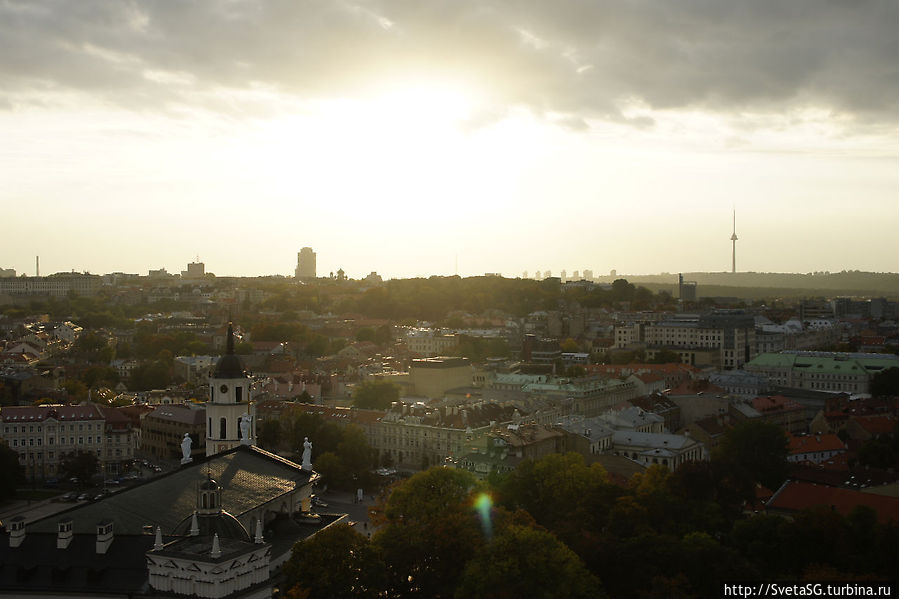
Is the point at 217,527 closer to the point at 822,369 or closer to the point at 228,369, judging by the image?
the point at 228,369

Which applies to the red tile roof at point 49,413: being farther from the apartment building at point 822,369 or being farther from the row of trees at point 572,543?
the apartment building at point 822,369

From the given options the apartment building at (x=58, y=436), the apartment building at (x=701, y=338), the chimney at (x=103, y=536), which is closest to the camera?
the chimney at (x=103, y=536)

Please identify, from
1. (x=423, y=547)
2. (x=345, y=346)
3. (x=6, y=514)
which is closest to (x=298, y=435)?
(x=6, y=514)

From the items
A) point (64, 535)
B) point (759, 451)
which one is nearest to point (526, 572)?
point (64, 535)

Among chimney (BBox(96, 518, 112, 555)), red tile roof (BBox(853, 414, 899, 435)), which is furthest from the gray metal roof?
red tile roof (BBox(853, 414, 899, 435))

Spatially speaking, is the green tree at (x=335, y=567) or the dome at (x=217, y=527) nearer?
the dome at (x=217, y=527)

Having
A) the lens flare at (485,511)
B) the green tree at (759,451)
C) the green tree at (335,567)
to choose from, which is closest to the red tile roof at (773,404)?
the green tree at (759,451)
